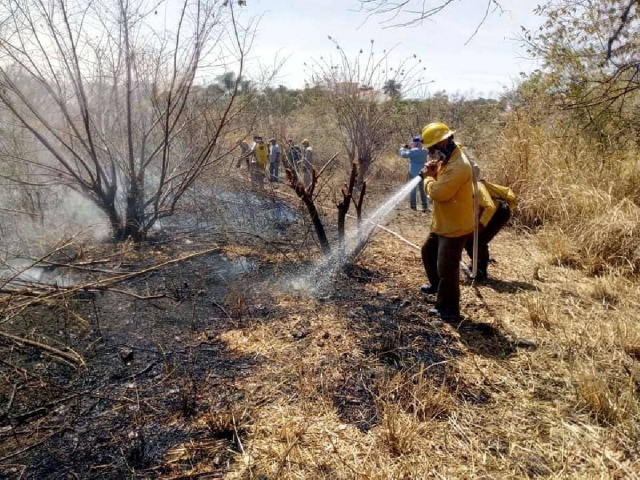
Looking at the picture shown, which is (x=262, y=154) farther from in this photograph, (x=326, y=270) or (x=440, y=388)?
(x=440, y=388)

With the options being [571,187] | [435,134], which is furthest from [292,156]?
[571,187]

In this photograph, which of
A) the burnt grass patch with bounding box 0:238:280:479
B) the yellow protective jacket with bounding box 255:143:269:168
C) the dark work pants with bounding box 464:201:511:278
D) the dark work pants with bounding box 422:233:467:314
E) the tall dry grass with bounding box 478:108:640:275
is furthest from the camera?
the yellow protective jacket with bounding box 255:143:269:168

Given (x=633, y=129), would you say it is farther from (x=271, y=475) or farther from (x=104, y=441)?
(x=104, y=441)

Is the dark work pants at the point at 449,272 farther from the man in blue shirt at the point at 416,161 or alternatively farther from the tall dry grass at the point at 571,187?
the man in blue shirt at the point at 416,161

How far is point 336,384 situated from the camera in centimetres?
297

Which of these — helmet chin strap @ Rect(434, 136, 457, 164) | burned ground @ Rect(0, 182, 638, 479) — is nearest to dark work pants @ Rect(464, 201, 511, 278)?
burned ground @ Rect(0, 182, 638, 479)

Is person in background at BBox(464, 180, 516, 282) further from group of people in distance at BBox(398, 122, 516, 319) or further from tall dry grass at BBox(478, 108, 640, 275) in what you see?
tall dry grass at BBox(478, 108, 640, 275)

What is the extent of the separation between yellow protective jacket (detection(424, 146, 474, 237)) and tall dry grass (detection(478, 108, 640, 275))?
240cm

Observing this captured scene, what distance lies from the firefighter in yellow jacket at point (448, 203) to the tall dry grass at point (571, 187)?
2324 mm

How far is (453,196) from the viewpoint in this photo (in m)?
3.69

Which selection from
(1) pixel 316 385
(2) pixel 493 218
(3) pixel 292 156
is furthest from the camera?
(3) pixel 292 156

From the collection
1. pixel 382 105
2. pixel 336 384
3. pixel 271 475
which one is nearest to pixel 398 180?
pixel 382 105

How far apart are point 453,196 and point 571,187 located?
4055 millimetres

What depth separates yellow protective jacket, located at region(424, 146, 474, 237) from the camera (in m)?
3.57
